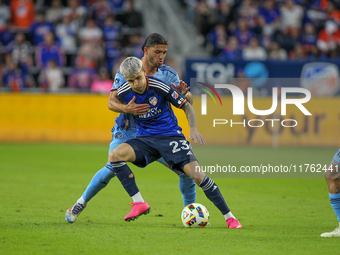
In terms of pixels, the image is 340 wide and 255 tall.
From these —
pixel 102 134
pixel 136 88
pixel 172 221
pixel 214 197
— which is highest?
pixel 136 88

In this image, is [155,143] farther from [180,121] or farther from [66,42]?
[66,42]

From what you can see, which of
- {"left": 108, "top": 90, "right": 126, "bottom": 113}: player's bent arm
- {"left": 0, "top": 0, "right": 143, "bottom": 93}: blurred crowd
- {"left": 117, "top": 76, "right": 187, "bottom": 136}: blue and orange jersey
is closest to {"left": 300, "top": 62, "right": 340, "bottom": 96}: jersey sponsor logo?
{"left": 0, "top": 0, "right": 143, "bottom": 93}: blurred crowd

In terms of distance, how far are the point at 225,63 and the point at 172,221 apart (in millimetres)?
10682

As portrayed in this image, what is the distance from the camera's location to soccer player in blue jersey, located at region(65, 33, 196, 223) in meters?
5.72

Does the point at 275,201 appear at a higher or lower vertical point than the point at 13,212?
lower

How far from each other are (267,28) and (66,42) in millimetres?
7523

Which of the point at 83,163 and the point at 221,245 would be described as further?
the point at 83,163

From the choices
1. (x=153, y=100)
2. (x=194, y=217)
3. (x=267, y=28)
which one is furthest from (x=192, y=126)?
(x=267, y=28)

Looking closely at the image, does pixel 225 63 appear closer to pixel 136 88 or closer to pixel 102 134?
pixel 102 134

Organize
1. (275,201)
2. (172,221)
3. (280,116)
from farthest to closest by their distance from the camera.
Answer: (280,116)
(275,201)
(172,221)

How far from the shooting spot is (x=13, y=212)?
642 cm

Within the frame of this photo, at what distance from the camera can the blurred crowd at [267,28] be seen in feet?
58.3

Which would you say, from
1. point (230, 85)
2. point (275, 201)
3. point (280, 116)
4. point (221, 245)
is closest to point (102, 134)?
point (230, 85)

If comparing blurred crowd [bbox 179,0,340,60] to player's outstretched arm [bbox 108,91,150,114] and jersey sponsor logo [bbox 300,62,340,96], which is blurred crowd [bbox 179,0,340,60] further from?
player's outstretched arm [bbox 108,91,150,114]
